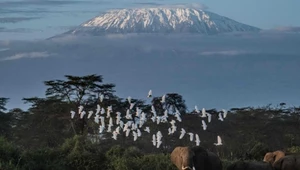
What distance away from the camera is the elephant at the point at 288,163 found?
20172 millimetres

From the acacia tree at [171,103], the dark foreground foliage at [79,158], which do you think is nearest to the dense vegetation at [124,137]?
the acacia tree at [171,103]

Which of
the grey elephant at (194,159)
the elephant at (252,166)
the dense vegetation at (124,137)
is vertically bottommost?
the elephant at (252,166)

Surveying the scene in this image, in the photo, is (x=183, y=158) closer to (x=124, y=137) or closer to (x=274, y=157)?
(x=274, y=157)

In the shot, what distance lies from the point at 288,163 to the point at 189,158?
3.53m

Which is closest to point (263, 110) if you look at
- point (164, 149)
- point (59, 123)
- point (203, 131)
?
point (203, 131)

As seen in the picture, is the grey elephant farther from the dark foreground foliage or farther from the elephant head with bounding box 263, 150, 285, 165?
the elephant head with bounding box 263, 150, 285, 165

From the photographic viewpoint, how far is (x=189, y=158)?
19.5 m

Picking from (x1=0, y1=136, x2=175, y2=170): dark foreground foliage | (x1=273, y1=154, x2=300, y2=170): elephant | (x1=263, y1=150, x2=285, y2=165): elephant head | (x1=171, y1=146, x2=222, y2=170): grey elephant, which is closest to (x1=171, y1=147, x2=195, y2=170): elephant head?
(x1=171, y1=146, x2=222, y2=170): grey elephant

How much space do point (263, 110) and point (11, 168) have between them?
23685mm

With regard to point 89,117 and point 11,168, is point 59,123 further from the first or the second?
point 11,168

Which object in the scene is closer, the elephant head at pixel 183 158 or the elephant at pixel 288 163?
the elephant head at pixel 183 158

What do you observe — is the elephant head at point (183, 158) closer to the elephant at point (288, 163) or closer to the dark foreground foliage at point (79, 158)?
the dark foreground foliage at point (79, 158)

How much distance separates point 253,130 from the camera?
124 ft

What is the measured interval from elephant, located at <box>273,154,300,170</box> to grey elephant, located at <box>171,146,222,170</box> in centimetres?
201
